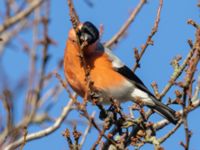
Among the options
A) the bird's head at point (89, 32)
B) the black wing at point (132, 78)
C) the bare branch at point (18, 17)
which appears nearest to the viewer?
the bird's head at point (89, 32)

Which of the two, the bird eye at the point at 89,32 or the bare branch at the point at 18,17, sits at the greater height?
the bare branch at the point at 18,17

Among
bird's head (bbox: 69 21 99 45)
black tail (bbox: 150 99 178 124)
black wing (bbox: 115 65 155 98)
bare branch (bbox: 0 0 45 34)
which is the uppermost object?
bare branch (bbox: 0 0 45 34)

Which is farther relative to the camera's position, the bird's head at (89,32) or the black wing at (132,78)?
the black wing at (132,78)

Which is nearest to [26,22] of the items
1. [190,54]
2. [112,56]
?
[112,56]

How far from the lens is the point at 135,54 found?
371 cm

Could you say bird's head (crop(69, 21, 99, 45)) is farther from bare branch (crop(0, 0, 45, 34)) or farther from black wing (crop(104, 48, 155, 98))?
bare branch (crop(0, 0, 45, 34))

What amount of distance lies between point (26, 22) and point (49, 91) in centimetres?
141

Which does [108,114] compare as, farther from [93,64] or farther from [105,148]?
[93,64]

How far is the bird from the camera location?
4504 millimetres

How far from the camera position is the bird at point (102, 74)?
4.50 metres

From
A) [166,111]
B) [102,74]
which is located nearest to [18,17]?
[102,74]

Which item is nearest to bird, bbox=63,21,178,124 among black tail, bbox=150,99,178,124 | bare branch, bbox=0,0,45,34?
black tail, bbox=150,99,178,124

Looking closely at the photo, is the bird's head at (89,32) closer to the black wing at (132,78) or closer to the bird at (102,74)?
the bird at (102,74)

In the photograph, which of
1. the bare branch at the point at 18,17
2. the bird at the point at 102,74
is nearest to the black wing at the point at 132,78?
the bird at the point at 102,74
